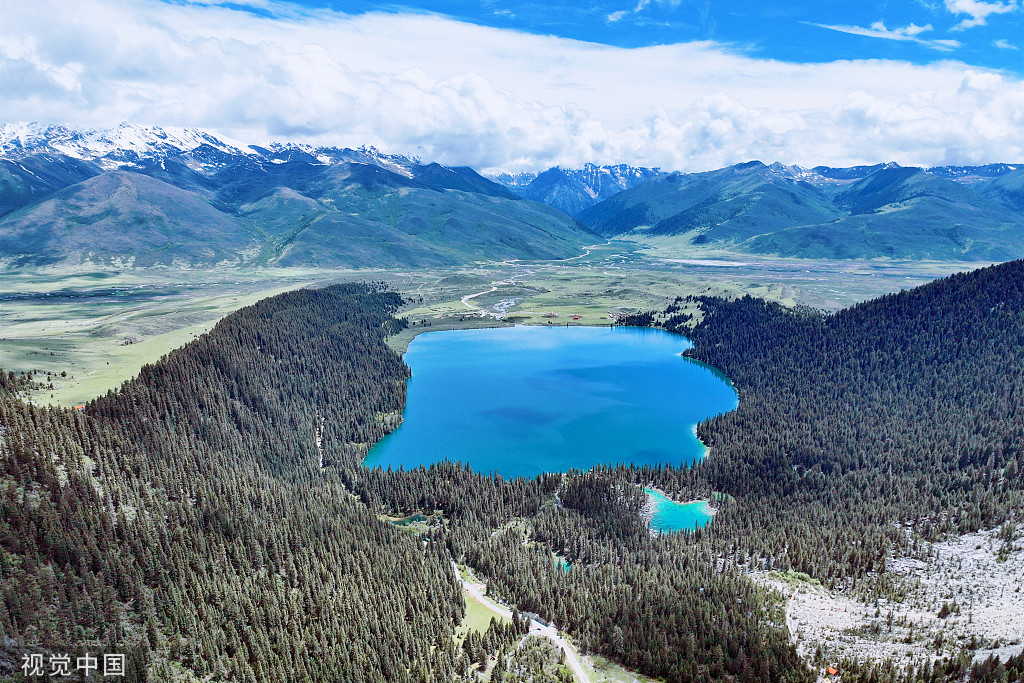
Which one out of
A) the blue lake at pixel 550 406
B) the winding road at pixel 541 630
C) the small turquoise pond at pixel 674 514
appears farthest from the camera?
the blue lake at pixel 550 406

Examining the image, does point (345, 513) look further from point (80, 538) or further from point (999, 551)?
point (999, 551)

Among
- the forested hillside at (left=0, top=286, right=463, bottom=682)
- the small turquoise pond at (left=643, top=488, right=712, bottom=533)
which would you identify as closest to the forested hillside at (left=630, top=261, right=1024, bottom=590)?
the small turquoise pond at (left=643, top=488, right=712, bottom=533)

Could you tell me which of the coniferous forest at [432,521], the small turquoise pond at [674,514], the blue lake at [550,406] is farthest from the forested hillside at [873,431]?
the blue lake at [550,406]

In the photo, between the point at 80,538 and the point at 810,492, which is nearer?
the point at 80,538

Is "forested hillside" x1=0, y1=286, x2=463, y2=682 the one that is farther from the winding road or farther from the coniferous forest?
the winding road

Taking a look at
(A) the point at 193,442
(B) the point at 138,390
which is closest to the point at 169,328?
(B) the point at 138,390

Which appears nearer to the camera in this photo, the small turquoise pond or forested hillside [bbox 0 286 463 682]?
forested hillside [bbox 0 286 463 682]

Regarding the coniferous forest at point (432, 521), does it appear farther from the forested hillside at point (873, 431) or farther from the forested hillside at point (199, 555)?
the forested hillside at point (873, 431)
